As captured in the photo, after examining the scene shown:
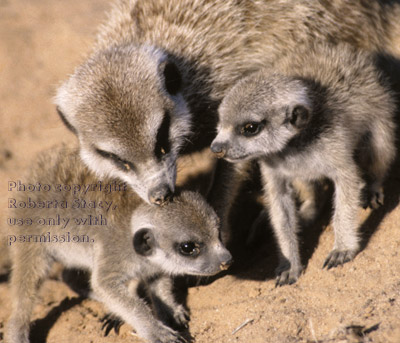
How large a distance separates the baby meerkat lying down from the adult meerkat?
0.30 metres

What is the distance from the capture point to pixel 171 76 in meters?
3.61

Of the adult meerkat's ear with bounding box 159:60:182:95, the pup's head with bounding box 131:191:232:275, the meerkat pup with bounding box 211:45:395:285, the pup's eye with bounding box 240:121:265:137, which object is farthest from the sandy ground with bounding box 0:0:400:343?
the adult meerkat's ear with bounding box 159:60:182:95

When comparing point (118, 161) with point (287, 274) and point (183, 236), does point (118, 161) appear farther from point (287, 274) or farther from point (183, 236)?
point (287, 274)

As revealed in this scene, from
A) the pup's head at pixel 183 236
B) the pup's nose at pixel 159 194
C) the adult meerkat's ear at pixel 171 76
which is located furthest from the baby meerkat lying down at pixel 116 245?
the adult meerkat's ear at pixel 171 76

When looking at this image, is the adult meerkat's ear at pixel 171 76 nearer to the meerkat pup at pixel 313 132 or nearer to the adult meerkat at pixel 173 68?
the adult meerkat at pixel 173 68

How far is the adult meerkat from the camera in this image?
3.20m

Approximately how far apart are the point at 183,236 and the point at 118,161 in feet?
1.95

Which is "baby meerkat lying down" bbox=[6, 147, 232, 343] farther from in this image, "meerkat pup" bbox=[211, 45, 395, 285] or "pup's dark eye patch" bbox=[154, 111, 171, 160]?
"meerkat pup" bbox=[211, 45, 395, 285]

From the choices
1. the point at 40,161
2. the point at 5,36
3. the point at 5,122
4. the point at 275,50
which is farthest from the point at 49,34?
the point at 275,50

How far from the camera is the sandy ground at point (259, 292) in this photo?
301 centimetres

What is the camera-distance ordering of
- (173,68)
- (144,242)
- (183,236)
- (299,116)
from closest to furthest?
(299,116) < (183,236) < (144,242) < (173,68)

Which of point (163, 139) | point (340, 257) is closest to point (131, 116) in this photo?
point (163, 139)

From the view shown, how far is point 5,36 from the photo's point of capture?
21.6 ft

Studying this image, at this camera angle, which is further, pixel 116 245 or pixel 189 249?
pixel 116 245
